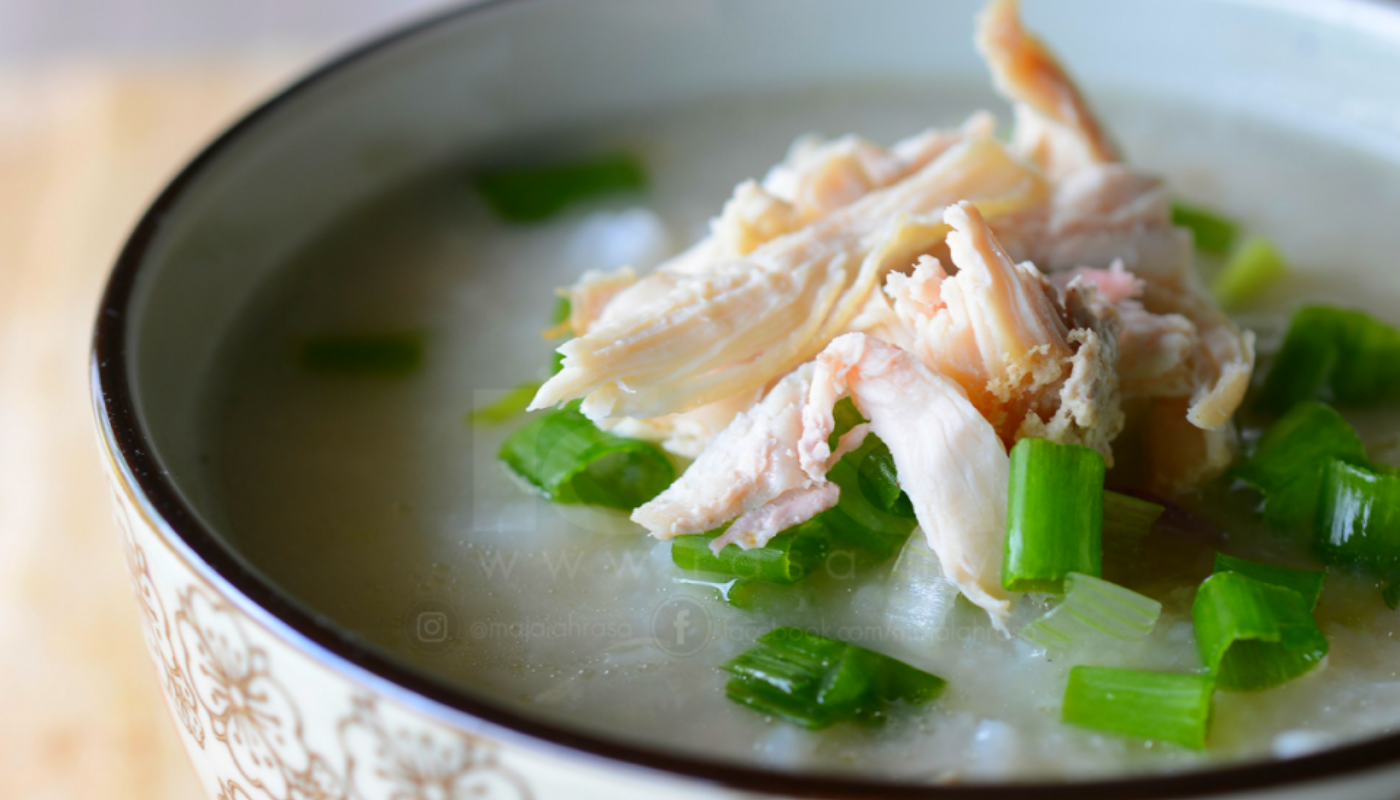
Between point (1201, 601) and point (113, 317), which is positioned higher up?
point (113, 317)

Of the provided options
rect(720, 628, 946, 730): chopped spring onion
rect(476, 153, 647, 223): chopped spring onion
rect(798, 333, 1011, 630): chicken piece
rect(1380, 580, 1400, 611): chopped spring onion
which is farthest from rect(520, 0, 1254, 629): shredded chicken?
rect(476, 153, 647, 223): chopped spring onion

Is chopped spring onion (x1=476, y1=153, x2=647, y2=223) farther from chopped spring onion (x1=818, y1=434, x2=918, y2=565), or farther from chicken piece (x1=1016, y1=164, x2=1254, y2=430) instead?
chopped spring onion (x1=818, y1=434, x2=918, y2=565)

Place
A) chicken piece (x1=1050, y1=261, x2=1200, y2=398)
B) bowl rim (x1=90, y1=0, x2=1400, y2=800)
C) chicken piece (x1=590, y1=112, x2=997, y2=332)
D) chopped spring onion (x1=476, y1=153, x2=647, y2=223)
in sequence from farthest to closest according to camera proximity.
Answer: chopped spring onion (x1=476, y1=153, x2=647, y2=223), chicken piece (x1=590, y1=112, x2=997, y2=332), chicken piece (x1=1050, y1=261, x2=1200, y2=398), bowl rim (x1=90, y1=0, x2=1400, y2=800)

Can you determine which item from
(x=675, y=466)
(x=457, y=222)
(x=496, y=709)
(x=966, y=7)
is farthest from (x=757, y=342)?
(x=966, y=7)

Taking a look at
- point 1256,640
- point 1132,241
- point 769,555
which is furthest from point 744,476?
point 1132,241

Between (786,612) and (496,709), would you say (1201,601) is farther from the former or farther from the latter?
(496,709)
